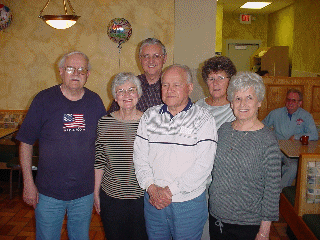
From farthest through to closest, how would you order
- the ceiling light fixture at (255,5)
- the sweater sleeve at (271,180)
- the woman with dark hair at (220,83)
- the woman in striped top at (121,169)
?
the ceiling light fixture at (255,5)
the woman with dark hair at (220,83)
the woman in striped top at (121,169)
the sweater sleeve at (271,180)

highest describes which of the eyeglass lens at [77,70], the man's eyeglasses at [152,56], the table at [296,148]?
the man's eyeglasses at [152,56]

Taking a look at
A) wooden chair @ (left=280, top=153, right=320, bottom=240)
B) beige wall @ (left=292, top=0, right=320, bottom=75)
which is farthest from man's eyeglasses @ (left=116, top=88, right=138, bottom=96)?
beige wall @ (left=292, top=0, right=320, bottom=75)

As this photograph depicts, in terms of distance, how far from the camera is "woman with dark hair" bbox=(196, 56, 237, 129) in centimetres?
197

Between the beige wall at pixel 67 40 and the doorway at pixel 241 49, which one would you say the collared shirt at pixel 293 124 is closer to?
the beige wall at pixel 67 40

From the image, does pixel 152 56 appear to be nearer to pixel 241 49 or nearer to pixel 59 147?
pixel 59 147

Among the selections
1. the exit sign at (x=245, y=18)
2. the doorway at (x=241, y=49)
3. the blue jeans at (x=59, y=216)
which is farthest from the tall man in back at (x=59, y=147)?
the exit sign at (x=245, y=18)

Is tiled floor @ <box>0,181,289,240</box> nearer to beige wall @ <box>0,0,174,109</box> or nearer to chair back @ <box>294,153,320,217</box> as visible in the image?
chair back @ <box>294,153,320,217</box>

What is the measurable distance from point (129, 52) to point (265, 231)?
406cm

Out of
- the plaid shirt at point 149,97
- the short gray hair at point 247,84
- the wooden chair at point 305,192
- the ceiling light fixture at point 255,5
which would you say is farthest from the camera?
the ceiling light fixture at point 255,5

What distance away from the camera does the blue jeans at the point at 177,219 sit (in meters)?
1.68

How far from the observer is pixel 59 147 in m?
1.92

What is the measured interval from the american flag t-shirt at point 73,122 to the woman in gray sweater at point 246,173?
0.90m

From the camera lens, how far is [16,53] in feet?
16.5

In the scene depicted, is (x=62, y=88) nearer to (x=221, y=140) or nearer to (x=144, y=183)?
(x=144, y=183)
